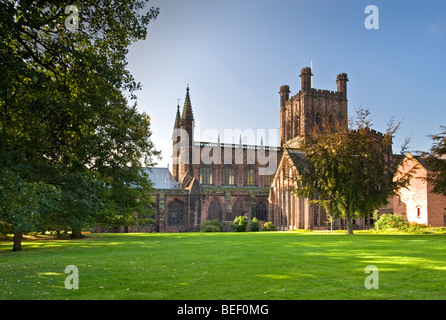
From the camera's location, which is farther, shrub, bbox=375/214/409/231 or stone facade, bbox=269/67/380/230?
stone facade, bbox=269/67/380/230

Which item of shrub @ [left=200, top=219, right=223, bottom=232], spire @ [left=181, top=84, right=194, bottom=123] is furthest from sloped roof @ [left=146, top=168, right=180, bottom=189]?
shrub @ [left=200, top=219, right=223, bottom=232]

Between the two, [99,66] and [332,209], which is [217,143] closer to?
[332,209]

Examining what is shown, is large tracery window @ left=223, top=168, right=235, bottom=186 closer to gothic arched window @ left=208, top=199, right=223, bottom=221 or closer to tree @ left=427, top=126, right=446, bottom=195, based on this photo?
gothic arched window @ left=208, top=199, right=223, bottom=221

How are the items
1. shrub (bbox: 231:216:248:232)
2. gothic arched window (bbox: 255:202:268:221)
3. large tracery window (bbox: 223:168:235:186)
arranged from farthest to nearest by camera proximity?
large tracery window (bbox: 223:168:235:186)
gothic arched window (bbox: 255:202:268:221)
shrub (bbox: 231:216:248:232)

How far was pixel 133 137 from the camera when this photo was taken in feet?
106

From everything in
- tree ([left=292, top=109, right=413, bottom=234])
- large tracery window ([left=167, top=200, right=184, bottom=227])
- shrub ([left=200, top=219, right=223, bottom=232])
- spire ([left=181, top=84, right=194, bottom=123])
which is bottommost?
shrub ([left=200, top=219, right=223, bottom=232])

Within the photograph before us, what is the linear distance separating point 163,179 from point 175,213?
7.96 meters

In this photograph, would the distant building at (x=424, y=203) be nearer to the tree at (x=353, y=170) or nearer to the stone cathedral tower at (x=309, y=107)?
the tree at (x=353, y=170)

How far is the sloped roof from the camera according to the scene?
2493 inches

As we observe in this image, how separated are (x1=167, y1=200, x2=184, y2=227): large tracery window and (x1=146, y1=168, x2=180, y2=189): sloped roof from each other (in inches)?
186

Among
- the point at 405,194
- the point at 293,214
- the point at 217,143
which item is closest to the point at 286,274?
the point at 293,214

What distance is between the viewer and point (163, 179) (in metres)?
65.0
